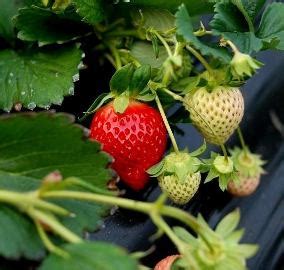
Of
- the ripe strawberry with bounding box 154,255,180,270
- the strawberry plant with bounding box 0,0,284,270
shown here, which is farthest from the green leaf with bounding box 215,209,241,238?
the ripe strawberry with bounding box 154,255,180,270

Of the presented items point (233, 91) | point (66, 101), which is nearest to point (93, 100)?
point (66, 101)

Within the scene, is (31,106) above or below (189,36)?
below

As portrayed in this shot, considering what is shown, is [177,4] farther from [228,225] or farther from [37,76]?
[228,225]

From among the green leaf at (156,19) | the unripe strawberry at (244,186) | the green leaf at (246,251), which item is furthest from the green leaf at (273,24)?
the green leaf at (246,251)

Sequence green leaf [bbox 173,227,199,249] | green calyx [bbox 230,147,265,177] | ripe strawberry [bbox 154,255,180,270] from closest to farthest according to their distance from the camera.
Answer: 1. green leaf [bbox 173,227,199,249]
2. ripe strawberry [bbox 154,255,180,270]
3. green calyx [bbox 230,147,265,177]

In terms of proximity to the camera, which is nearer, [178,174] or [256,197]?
[178,174]

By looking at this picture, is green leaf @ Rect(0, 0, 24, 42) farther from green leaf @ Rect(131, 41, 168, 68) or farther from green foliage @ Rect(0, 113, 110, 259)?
A: green foliage @ Rect(0, 113, 110, 259)

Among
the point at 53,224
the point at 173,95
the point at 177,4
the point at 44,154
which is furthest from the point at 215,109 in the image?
the point at 53,224
